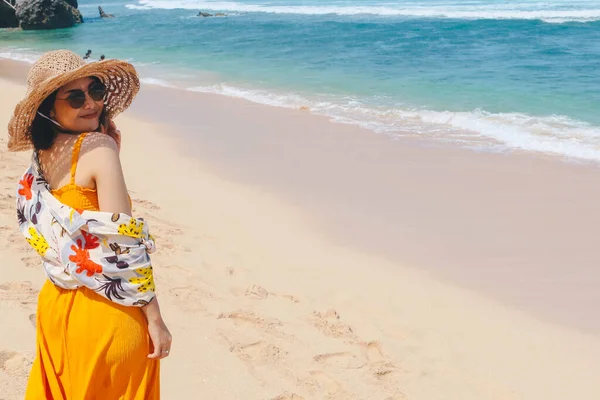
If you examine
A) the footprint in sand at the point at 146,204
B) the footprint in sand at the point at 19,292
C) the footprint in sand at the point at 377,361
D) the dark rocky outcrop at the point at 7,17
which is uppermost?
the dark rocky outcrop at the point at 7,17

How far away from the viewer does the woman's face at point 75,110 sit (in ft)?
→ 6.05

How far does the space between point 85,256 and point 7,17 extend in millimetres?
38289

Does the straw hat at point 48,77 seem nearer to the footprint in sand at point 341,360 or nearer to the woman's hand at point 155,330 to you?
the woman's hand at point 155,330

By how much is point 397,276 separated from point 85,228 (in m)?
3.42

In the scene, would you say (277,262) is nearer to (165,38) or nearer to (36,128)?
(36,128)

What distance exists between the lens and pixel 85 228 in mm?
1743

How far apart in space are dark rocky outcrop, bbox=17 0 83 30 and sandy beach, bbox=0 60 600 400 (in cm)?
2905

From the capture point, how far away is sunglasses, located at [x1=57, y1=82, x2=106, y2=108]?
184 centimetres

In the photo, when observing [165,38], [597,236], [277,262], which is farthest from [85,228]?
[165,38]

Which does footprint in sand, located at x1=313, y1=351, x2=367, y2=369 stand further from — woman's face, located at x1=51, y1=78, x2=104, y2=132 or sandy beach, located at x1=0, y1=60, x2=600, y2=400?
woman's face, located at x1=51, y1=78, x2=104, y2=132

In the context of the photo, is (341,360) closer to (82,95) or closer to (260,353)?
(260,353)

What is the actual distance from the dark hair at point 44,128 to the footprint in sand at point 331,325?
8.12ft

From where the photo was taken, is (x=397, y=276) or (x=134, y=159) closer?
(x=397, y=276)

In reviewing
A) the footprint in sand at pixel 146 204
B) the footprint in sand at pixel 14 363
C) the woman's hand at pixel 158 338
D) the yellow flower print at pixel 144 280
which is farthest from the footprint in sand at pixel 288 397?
the footprint in sand at pixel 146 204
